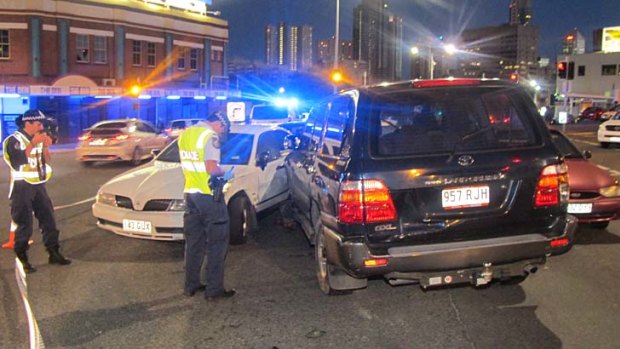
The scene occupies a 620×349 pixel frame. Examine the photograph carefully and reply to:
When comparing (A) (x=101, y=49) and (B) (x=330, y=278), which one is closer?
(B) (x=330, y=278)

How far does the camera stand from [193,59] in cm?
4412

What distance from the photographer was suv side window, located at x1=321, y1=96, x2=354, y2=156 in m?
5.04

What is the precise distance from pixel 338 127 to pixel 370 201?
1.06 meters

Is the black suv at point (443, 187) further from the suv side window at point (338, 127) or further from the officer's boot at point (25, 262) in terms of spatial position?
the officer's boot at point (25, 262)

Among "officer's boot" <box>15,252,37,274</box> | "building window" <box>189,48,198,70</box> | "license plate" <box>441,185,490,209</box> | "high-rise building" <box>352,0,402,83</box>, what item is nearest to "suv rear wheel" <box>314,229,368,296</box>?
"license plate" <box>441,185,490,209</box>

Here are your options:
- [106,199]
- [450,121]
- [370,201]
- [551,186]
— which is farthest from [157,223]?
[551,186]

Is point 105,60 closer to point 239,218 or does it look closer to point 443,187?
point 239,218

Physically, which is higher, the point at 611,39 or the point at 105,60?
the point at 611,39

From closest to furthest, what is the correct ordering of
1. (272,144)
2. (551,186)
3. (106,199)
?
(551,186)
(106,199)
(272,144)

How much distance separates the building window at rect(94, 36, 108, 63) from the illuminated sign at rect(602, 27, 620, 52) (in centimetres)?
7779

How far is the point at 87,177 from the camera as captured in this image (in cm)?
1562

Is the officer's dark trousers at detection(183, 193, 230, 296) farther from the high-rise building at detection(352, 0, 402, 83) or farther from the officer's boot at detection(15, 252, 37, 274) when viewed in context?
the high-rise building at detection(352, 0, 402, 83)

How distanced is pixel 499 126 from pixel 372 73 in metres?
73.3

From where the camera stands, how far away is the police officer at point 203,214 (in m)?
5.67
